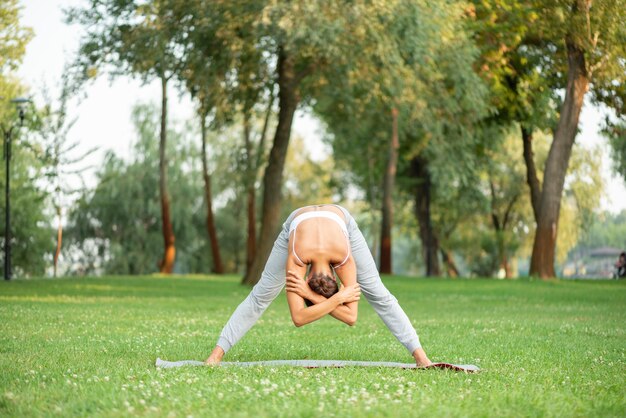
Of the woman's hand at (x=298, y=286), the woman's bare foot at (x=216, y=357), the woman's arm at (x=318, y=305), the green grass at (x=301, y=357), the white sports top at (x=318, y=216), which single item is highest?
the white sports top at (x=318, y=216)

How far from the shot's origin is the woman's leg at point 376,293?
359 inches

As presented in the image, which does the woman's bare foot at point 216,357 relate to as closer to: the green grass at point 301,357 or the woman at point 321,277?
the woman at point 321,277

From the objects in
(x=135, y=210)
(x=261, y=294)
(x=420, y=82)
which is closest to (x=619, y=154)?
(x=420, y=82)

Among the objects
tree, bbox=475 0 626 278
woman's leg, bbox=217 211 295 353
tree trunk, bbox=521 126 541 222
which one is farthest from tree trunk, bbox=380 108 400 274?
woman's leg, bbox=217 211 295 353

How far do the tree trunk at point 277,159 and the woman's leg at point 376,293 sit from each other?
2026cm

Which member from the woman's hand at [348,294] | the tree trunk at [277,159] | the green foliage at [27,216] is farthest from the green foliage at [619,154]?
the woman's hand at [348,294]

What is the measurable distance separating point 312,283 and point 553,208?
88.4ft

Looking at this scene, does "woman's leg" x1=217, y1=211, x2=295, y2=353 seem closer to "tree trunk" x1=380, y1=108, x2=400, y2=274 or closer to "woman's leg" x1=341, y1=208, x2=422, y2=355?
"woman's leg" x1=341, y1=208, x2=422, y2=355

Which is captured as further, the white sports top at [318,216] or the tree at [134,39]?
the tree at [134,39]

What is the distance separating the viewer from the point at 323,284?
837 cm

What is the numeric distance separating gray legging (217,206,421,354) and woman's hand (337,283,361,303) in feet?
1.34

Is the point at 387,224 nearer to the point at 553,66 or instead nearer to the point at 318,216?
the point at 553,66

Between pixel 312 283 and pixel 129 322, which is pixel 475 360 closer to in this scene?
pixel 312 283

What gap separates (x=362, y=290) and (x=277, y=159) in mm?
20730
